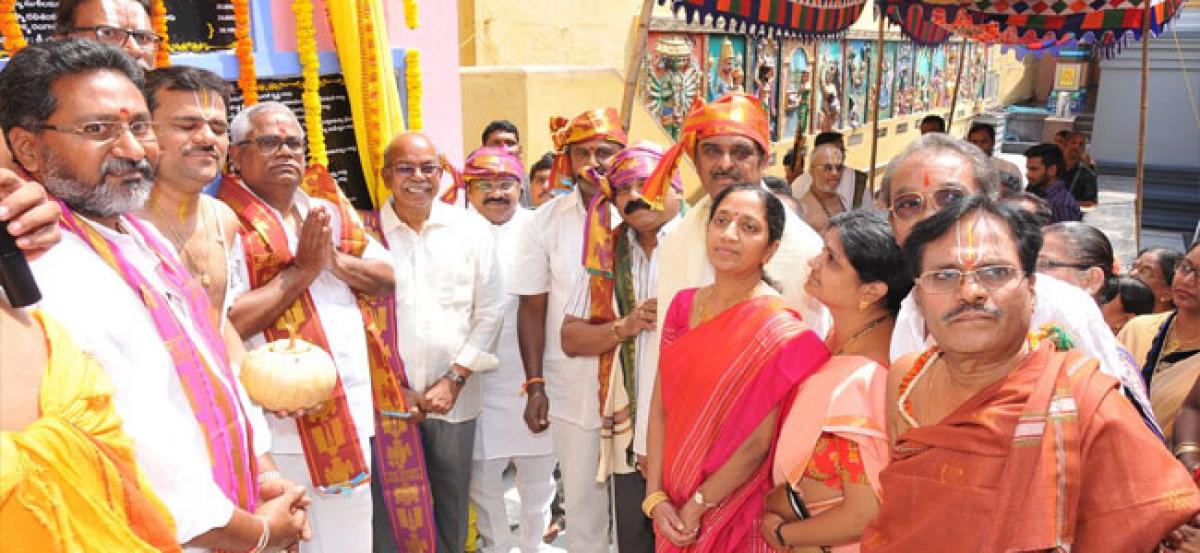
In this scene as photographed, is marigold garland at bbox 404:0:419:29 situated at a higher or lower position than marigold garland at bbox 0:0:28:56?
higher

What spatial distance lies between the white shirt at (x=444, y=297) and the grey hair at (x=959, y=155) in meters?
1.64

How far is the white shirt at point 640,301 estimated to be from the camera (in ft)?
10.2

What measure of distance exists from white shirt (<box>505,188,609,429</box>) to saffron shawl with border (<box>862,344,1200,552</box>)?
72.1 inches

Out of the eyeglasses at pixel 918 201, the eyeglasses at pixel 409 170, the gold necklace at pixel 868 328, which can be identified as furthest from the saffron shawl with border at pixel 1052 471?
the eyeglasses at pixel 409 170

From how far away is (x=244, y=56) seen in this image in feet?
11.9

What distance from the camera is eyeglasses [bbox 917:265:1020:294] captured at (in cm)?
177

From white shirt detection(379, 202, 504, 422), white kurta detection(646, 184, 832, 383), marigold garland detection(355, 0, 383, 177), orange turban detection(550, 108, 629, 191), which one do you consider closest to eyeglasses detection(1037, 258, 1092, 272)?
white kurta detection(646, 184, 832, 383)

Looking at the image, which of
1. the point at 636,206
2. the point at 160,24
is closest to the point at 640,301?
the point at 636,206

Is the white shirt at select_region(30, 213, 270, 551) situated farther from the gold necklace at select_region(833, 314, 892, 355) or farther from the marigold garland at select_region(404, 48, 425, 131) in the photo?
the marigold garland at select_region(404, 48, 425, 131)

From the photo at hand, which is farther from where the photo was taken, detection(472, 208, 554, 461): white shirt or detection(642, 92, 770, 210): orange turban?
detection(472, 208, 554, 461): white shirt

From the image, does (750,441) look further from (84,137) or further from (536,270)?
(84,137)

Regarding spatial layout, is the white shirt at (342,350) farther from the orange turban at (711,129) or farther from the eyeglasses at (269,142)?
the orange turban at (711,129)

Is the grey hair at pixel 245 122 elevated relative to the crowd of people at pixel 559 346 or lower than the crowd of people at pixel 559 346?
elevated

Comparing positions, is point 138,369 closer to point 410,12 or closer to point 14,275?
point 14,275
